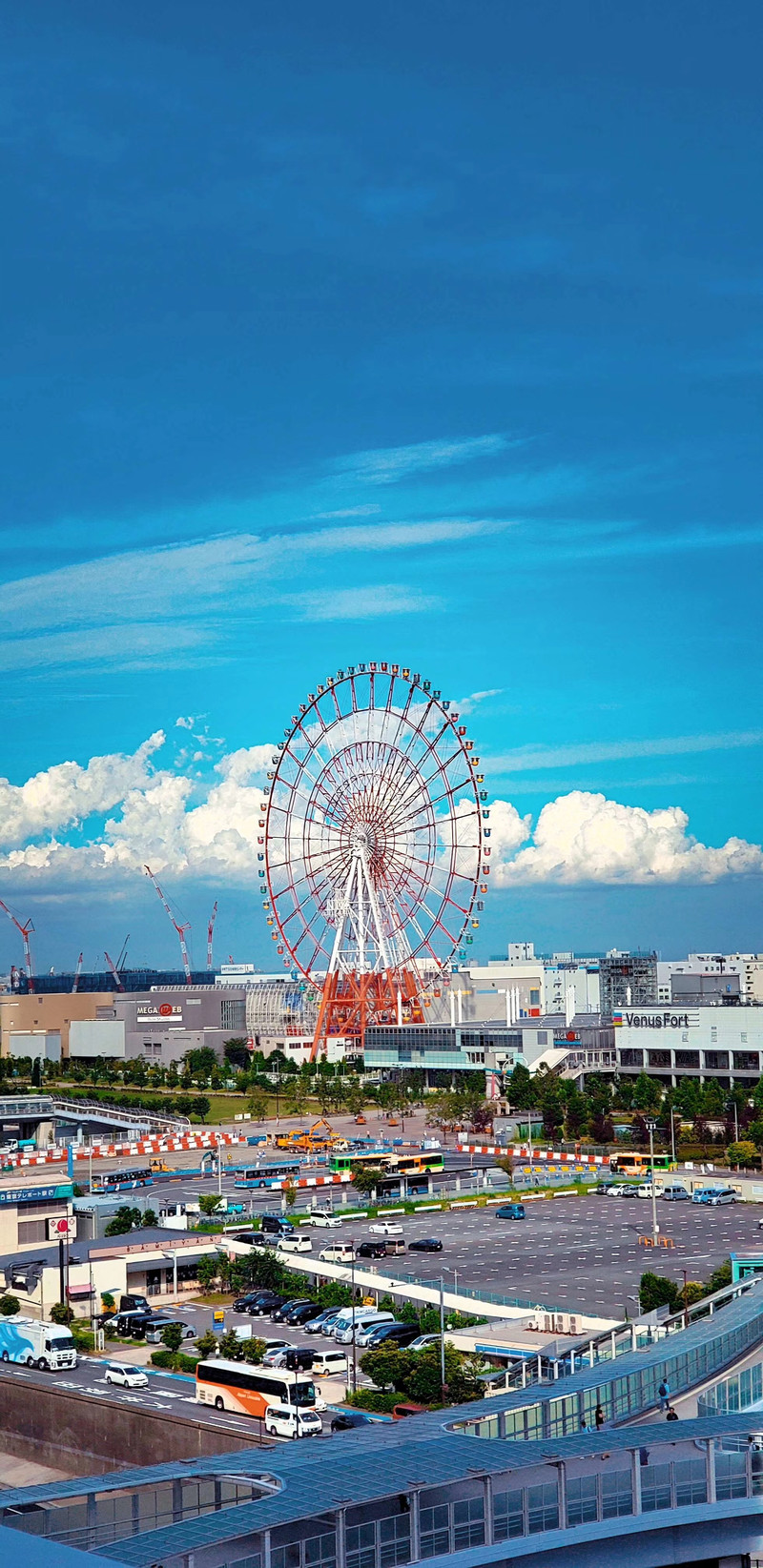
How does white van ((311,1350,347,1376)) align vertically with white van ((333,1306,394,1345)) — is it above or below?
below

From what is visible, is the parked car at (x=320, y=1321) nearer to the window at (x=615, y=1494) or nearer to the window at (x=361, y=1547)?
the window at (x=615, y=1494)

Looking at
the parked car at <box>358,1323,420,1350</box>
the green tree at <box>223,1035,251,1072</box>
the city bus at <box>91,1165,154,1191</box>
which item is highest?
the green tree at <box>223,1035,251,1072</box>

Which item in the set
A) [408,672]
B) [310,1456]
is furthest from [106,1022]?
[310,1456]

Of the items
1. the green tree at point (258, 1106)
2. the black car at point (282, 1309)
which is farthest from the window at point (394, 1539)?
the green tree at point (258, 1106)

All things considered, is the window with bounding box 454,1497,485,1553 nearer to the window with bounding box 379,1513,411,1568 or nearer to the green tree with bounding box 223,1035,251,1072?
the window with bounding box 379,1513,411,1568

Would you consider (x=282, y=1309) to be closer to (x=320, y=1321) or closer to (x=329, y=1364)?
(x=320, y=1321)

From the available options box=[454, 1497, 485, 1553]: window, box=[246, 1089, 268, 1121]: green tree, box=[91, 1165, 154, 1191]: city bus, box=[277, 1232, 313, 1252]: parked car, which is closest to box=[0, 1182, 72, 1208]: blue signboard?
box=[277, 1232, 313, 1252]: parked car
